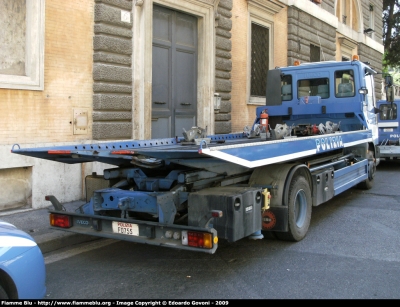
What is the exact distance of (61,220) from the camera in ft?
16.1

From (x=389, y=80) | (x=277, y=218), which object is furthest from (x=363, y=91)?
(x=277, y=218)

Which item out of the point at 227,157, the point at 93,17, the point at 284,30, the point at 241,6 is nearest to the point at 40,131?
the point at 93,17

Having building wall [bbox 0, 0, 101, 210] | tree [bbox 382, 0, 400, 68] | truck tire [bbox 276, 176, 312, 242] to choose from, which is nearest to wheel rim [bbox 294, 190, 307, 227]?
truck tire [bbox 276, 176, 312, 242]

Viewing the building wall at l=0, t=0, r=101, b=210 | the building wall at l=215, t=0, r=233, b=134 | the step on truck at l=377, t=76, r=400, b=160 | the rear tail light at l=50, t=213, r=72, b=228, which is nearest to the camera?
the rear tail light at l=50, t=213, r=72, b=228

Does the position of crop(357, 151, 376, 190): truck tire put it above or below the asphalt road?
above

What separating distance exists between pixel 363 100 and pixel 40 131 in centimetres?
619

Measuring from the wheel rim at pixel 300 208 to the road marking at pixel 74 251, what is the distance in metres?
2.57

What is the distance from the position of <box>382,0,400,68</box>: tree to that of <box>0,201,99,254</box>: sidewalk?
29.9 m

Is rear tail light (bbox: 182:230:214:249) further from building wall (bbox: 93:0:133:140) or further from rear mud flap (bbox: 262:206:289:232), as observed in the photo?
building wall (bbox: 93:0:133:140)

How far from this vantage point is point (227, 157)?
4.00 m

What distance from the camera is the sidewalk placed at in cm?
560

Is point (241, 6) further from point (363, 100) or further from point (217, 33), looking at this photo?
point (363, 100)

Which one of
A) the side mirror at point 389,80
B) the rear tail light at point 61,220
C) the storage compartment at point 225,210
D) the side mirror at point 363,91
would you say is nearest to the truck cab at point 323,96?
the side mirror at point 363,91

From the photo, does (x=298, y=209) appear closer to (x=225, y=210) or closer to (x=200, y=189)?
(x=200, y=189)
